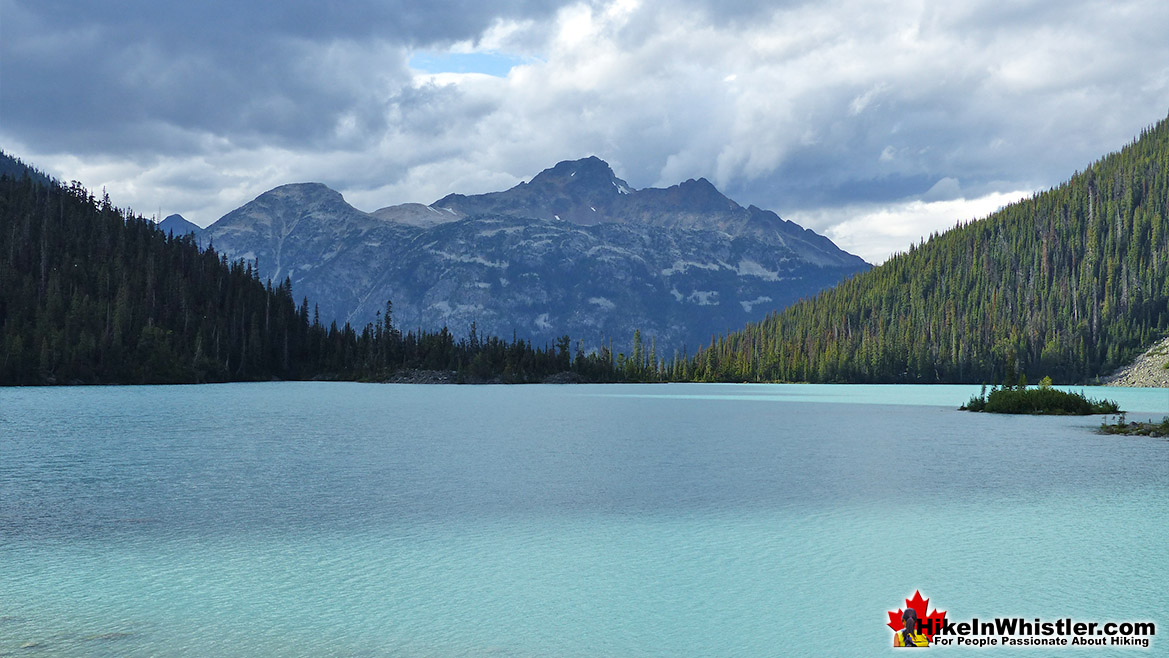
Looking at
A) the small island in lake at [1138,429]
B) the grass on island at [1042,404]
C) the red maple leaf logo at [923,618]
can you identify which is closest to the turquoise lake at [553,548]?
the red maple leaf logo at [923,618]

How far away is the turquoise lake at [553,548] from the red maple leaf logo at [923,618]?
56 centimetres

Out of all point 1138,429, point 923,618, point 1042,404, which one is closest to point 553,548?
point 923,618

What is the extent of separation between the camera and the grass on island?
94.3m

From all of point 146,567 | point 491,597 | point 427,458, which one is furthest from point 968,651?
point 427,458

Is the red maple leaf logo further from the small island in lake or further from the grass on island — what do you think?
the grass on island

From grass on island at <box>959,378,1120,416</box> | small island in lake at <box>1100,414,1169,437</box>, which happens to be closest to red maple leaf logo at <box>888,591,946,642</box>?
small island in lake at <box>1100,414,1169,437</box>

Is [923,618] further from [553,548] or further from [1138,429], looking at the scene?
[1138,429]

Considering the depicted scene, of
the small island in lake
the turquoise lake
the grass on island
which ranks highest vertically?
the grass on island

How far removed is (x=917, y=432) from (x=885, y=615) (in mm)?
55998

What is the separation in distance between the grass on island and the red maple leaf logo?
89650mm

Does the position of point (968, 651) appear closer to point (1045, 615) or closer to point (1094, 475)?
point (1045, 615)

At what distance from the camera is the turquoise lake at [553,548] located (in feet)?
55.1

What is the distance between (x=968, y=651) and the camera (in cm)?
1630

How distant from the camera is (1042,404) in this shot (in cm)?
9656
